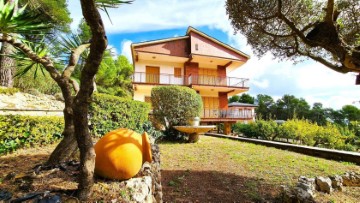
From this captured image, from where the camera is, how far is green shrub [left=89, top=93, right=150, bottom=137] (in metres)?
6.32

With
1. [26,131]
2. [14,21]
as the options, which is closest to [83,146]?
[14,21]

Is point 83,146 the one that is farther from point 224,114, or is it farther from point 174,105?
point 224,114

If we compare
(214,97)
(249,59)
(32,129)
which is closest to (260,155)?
(32,129)

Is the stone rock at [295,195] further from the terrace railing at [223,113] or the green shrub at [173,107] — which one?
the terrace railing at [223,113]

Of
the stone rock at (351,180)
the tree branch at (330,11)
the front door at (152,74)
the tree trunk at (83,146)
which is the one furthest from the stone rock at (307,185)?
the front door at (152,74)

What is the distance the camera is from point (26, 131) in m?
4.97

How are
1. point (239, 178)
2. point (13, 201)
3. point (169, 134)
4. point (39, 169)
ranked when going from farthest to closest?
1. point (169, 134)
2. point (239, 178)
3. point (39, 169)
4. point (13, 201)

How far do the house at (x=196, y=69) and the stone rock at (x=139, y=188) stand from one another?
16.3 m


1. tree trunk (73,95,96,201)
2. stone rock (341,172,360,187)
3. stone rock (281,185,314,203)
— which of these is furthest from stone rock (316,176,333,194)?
tree trunk (73,95,96,201)

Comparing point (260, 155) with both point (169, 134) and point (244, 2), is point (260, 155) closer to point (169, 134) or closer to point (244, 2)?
point (169, 134)

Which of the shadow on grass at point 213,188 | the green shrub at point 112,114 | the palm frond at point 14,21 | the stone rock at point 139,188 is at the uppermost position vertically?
the palm frond at point 14,21

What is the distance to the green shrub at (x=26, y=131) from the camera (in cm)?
456

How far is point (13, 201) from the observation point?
171 cm

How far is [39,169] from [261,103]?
218 ft
